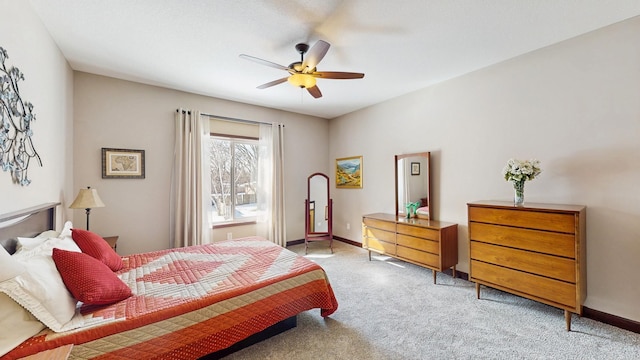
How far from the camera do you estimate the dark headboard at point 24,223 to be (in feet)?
4.99

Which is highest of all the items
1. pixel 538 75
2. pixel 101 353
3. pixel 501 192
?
pixel 538 75

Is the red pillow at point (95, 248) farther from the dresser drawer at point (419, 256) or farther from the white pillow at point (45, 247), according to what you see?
the dresser drawer at point (419, 256)

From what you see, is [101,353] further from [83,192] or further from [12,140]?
[83,192]

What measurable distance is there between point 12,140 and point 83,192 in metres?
1.24

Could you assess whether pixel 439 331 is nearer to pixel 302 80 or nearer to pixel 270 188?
pixel 302 80

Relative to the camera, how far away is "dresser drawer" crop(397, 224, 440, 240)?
3110 millimetres

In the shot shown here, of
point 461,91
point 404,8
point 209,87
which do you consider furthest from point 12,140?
point 461,91

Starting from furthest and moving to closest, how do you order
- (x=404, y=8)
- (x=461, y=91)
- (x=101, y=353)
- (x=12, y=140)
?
1. (x=461, y=91)
2. (x=404, y=8)
3. (x=12, y=140)
4. (x=101, y=353)

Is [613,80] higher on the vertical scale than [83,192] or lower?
higher

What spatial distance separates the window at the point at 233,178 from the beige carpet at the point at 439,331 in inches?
91.6

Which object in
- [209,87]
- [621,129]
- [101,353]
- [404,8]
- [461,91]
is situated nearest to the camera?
[101,353]

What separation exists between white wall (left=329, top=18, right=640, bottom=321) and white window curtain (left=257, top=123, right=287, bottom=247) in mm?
2431

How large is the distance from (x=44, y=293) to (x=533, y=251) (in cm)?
356

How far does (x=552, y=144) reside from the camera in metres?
2.58
